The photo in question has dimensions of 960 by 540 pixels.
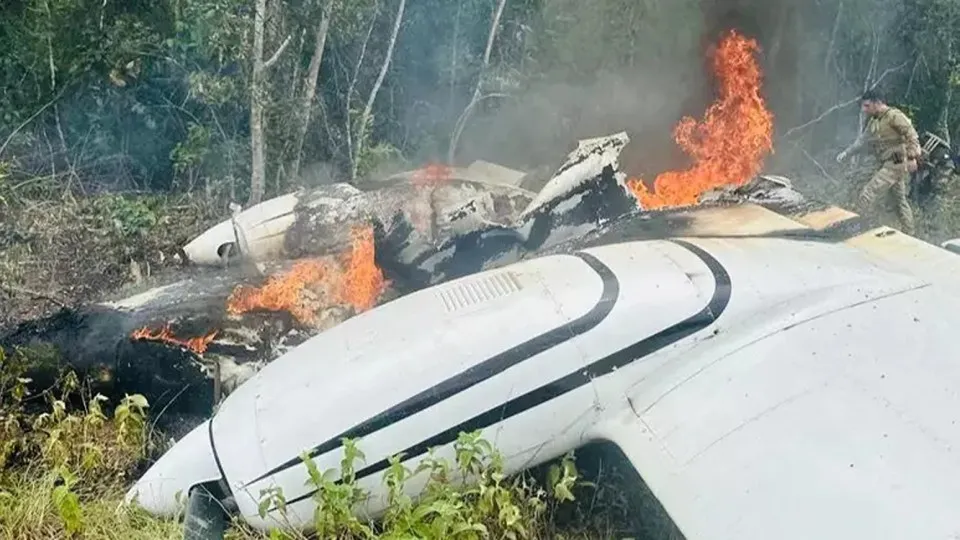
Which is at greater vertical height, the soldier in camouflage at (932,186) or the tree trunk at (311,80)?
the tree trunk at (311,80)

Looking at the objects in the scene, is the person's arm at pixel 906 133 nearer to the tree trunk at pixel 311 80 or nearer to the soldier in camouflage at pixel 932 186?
the soldier in camouflage at pixel 932 186

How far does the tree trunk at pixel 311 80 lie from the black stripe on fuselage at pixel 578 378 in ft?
19.3

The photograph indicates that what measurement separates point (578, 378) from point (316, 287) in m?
2.72

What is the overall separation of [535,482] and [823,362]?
61.3 inches

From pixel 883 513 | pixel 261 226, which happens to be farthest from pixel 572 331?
pixel 261 226

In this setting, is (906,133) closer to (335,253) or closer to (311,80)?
(335,253)

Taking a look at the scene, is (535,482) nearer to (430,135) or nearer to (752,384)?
(752,384)

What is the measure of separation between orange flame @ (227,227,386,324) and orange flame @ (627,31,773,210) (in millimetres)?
2437

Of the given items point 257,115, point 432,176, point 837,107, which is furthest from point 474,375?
point 837,107

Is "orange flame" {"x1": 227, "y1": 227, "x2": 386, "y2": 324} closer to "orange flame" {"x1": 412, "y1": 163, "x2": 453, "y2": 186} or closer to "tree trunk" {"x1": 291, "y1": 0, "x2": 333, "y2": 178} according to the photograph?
"orange flame" {"x1": 412, "y1": 163, "x2": 453, "y2": 186}

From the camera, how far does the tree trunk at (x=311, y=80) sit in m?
9.12

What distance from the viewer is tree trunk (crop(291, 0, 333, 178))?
9.12 metres

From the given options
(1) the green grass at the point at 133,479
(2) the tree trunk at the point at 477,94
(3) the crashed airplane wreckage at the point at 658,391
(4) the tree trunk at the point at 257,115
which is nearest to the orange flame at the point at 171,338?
(1) the green grass at the point at 133,479

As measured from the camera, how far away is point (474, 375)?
4117 mm
